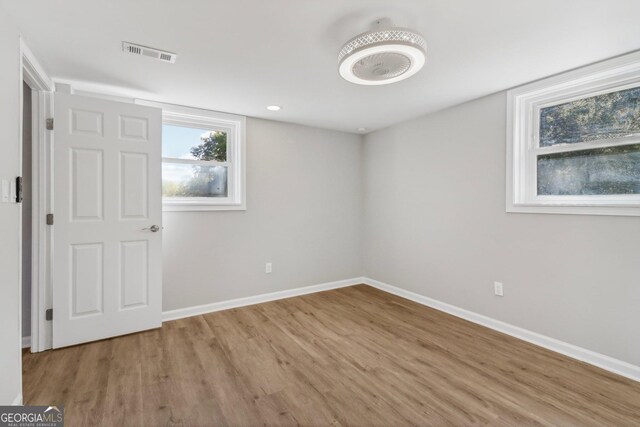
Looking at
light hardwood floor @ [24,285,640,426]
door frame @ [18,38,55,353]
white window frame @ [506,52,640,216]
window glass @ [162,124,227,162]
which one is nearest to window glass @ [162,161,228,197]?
window glass @ [162,124,227,162]

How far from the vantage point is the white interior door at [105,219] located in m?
2.43

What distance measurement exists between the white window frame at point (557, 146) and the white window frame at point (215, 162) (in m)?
2.77

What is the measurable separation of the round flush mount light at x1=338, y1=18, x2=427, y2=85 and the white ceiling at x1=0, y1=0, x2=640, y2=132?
13cm

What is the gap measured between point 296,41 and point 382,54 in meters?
0.59

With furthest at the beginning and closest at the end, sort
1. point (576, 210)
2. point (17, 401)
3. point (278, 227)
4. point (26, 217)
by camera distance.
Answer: point (278, 227) → point (26, 217) → point (576, 210) → point (17, 401)

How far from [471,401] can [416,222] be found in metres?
2.11

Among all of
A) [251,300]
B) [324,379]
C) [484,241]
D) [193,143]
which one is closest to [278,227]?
[251,300]

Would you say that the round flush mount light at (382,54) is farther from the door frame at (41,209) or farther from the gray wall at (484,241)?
the door frame at (41,209)

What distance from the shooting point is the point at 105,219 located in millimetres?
2580

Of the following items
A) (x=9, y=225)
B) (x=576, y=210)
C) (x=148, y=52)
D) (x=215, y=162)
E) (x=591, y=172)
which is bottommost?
(x=9, y=225)

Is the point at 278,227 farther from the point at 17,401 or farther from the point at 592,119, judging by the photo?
the point at 592,119

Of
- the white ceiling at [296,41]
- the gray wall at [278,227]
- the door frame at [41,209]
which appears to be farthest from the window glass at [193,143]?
the door frame at [41,209]

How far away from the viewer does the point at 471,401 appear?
1772 mm

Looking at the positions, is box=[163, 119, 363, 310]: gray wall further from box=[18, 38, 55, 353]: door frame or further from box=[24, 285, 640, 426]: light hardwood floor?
box=[18, 38, 55, 353]: door frame
